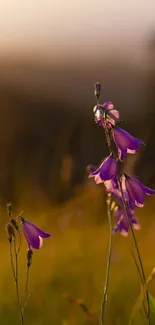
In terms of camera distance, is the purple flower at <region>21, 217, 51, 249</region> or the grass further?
the grass


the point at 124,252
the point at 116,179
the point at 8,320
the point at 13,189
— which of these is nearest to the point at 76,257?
the point at 124,252

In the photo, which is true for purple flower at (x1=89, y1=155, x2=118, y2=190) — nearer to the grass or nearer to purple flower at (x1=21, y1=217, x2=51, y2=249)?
purple flower at (x1=21, y1=217, x2=51, y2=249)

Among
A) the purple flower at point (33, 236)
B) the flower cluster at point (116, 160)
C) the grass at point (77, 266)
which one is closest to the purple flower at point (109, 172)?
the flower cluster at point (116, 160)

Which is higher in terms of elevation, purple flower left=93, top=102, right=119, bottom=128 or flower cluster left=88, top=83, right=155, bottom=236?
purple flower left=93, top=102, right=119, bottom=128

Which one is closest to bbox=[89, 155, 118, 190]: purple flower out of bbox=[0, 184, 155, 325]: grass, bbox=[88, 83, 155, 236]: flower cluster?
bbox=[88, 83, 155, 236]: flower cluster

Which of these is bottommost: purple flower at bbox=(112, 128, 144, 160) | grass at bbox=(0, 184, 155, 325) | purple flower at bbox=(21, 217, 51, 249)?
grass at bbox=(0, 184, 155, 325)

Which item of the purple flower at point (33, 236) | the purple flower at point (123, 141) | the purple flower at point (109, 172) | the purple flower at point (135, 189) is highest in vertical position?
the purple flower at point (123, 141)

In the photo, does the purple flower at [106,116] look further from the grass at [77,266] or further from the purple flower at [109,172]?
the grass at [77,266]

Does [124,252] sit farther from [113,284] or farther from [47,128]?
[47,128]
